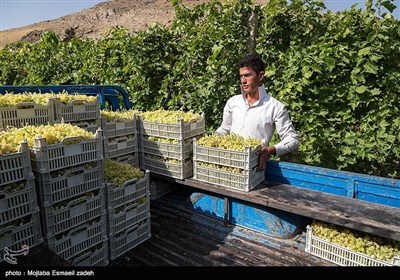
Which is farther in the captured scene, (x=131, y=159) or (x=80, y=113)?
(x=131, y=159)

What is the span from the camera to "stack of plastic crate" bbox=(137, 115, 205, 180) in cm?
483

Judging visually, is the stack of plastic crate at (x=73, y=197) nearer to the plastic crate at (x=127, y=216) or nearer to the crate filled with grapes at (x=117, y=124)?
the plastic crate at (x=127, y=216)

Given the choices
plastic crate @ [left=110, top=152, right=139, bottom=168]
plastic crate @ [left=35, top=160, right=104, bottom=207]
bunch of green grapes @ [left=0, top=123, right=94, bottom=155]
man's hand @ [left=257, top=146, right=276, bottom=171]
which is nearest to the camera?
bunch of green grapes @ [left=0, top=123, right=94, bottom=155]

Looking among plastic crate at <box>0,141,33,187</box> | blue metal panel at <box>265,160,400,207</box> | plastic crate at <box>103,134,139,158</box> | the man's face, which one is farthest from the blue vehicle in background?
blue metal panel at <box>265,160,400,207</box>

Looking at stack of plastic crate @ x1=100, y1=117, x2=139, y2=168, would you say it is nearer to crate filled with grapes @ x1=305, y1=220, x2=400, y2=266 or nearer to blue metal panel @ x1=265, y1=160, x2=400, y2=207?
blue metal panel @ x1=265, y1=160, x2=400, y2=207

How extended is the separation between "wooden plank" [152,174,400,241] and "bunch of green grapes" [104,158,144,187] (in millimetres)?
1111

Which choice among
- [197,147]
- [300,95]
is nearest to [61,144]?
[197,147]

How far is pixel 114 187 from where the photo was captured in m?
3.53

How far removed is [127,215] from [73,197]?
31.9 inches

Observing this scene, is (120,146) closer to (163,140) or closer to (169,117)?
(163,140)

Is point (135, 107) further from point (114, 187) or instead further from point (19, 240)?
point (19, 240)

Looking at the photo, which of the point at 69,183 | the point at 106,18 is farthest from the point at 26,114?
the point at 106,18

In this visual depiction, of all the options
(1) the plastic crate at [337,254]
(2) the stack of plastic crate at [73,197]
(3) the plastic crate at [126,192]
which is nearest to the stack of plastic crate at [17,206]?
(2) the stack of plastic crate at [73,197]

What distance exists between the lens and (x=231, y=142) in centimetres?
428
